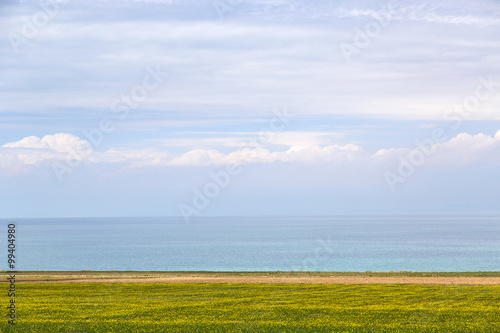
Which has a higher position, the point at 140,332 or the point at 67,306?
the point at 67,306

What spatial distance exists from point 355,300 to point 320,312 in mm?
6805

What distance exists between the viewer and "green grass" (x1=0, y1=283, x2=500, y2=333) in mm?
27609

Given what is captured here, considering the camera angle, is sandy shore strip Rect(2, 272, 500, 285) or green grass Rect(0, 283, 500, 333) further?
sandy shore strip Rect(2, 272, 500, 285)

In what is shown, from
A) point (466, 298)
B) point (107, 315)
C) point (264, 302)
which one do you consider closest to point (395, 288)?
point (466, 298)

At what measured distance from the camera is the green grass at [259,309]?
2761 cm

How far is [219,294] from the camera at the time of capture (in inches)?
1631

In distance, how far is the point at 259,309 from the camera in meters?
33.3

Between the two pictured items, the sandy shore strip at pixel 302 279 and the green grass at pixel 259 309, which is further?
the sandy shore strip at pixel 302 279

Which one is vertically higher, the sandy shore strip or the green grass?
the sandy shore strip

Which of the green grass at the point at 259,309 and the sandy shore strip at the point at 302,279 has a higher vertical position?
the sandy shore strip at the point at 302,279

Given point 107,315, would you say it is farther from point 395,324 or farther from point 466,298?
point 466,298

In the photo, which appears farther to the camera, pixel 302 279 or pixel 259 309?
pixel 302 279

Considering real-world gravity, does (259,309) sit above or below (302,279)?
below

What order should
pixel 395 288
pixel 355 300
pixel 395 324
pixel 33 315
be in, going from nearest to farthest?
pixel 395 324 → pixel 33 315 → pixel 355 300 → pixel 395 288
